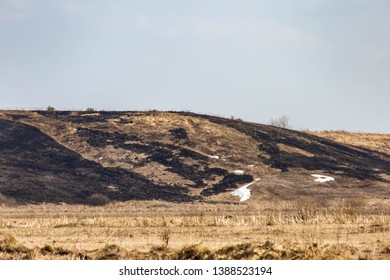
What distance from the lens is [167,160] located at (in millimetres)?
101438

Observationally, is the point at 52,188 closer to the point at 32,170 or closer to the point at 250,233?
the point at 32,170

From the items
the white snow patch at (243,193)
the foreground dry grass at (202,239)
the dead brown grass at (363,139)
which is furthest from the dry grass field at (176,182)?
the white snow patch at (243,193)

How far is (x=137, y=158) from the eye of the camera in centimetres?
10231

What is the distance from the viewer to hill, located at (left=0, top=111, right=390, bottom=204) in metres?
87.9

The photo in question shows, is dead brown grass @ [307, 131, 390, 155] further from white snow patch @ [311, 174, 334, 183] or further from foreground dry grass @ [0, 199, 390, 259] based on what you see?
foreground dry grass @ [0, 199, 390, 259]

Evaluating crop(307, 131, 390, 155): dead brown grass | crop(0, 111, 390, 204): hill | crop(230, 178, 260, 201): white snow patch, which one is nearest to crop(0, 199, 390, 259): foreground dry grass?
crop(0, 111, 390, 204): hill

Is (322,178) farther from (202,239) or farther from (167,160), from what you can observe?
(202,239)

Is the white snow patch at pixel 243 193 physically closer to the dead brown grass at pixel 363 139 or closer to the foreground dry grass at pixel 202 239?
the foreground dry grass at pixel 202 239

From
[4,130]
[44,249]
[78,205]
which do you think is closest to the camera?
[44,249]

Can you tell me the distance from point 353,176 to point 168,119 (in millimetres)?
32648

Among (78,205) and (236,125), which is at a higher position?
(236,125)

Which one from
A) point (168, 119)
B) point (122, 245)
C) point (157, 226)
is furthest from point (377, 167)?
point (122, 245)

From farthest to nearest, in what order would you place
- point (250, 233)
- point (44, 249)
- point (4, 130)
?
point (4, 130) < point (250, 233) < point (44, 249)
